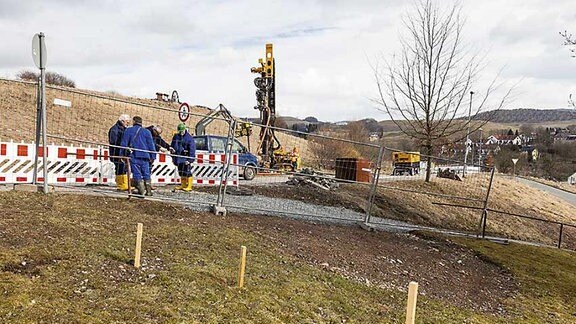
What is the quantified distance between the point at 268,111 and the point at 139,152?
43.4ft

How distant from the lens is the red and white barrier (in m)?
9.59

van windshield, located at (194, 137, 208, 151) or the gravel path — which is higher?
van windshield, located at (194, 137, 208, 151)

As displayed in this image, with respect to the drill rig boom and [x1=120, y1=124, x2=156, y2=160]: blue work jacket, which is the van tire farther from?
[x1=120, y1=124, x2=156, y2=160]: blue work jacket

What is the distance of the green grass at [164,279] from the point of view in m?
4.32

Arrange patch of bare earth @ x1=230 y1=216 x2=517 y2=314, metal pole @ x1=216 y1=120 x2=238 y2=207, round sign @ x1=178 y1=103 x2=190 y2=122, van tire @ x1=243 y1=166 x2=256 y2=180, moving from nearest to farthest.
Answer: patch of bare earth @ x1=230 y1=216 x2=517 y2=314 → metal pole @ x1=216 y1=120 x2=238 y2=207 → round sign @ x1=178 y1=103 x2=190 y2=122 → van tire @ x1=243 y1=166 x2=256 y2=180

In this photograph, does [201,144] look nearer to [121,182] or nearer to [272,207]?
[272,207]

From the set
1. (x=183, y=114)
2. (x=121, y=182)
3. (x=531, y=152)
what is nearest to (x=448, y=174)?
(x=183, y=114)

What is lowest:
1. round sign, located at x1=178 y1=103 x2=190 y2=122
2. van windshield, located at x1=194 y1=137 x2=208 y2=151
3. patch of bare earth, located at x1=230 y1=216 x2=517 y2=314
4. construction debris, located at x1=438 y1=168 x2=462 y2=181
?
patch of bare earth, located at x1=230 y1=216 x2=517 y2=314

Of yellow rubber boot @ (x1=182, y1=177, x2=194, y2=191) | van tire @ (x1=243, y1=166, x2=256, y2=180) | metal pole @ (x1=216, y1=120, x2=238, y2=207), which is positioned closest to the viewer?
metal pole @ (x1=216, y1=120, x2=238, y2=207)

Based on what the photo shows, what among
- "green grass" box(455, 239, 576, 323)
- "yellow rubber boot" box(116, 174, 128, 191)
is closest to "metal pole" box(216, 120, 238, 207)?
"yellow rubber boot" box(116, 174, 128, 191)

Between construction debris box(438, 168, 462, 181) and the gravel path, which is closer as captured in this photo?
the gravel path

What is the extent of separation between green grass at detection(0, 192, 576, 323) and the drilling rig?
47.6ft

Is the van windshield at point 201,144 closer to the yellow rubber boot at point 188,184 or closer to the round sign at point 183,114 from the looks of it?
the round sign at point 183,114

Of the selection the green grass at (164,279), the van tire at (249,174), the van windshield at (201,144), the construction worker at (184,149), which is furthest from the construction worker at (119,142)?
the van tire at (249,174)
